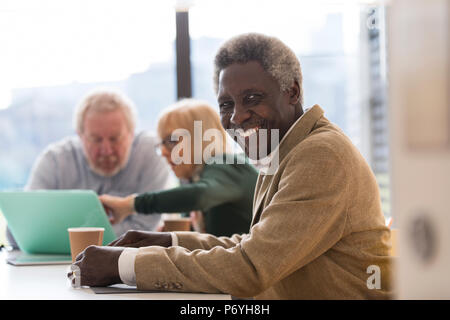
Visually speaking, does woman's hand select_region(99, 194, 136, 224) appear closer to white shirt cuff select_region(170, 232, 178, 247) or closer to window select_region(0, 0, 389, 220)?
white shirt cuff select_region(170, 232, 178, 247)

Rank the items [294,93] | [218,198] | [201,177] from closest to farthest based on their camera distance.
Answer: [294,93], [218,198], [201,177]

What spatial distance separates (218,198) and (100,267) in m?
1.00

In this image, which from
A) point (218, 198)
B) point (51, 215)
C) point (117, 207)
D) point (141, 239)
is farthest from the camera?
point (218, 198)

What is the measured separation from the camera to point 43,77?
9.95ft

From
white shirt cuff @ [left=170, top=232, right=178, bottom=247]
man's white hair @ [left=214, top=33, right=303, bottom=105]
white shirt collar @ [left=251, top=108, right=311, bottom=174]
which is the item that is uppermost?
man's white hair @ [left=214, top=33, right=303, bottom=105]

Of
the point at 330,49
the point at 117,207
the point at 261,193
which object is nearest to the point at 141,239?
the point at 261,193

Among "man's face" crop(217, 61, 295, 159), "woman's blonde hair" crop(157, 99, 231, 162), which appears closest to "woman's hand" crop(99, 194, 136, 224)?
"woman's blonde hair" crop(157, 99, 231, 162)

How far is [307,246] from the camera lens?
41.9 inches

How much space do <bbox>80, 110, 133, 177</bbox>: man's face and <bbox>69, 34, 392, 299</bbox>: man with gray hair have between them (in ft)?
4.13

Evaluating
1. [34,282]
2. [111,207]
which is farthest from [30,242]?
[34,282]

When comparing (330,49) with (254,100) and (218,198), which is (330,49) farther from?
(254,100)

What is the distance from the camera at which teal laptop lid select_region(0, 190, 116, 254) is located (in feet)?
5.14

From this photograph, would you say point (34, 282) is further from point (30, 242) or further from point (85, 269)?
point (30, 242)
